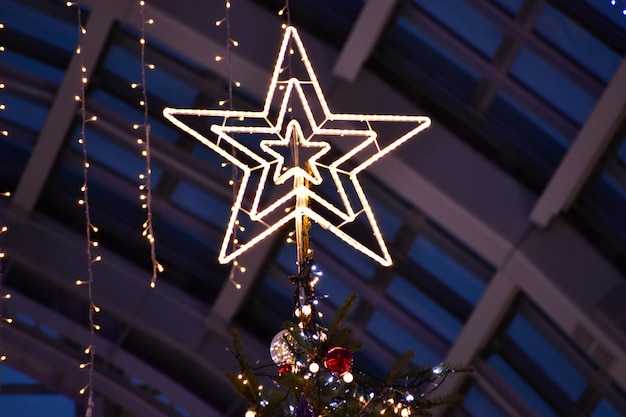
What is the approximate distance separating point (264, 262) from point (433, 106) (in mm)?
2518

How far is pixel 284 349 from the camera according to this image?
4641mm

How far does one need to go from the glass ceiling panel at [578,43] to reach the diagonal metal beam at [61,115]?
10.8 ft

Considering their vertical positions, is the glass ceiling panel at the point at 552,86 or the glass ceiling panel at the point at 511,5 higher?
the glass ceiling panel at the point at 511,5

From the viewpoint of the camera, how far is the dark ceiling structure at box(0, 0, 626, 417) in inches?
371

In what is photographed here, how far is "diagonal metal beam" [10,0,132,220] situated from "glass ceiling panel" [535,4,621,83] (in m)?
3.28

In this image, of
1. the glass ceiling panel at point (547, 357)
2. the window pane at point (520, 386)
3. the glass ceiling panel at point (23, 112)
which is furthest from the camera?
the glass ceiling panel at point (23, 112)

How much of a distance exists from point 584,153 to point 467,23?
1377 millimetres

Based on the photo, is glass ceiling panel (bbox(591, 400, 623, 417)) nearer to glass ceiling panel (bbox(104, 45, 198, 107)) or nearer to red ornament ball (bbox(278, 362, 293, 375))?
glass ceiling panel (bbox(104, 45, 198, 107))

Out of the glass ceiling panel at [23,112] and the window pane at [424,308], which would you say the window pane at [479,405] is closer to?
the window pane at [424,308]

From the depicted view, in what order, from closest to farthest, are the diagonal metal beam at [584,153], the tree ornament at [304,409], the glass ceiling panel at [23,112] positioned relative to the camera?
the tree ornament at [304,409]
the diagonal metal beam at [584,153]
the glass ceiling panel at [23,112]

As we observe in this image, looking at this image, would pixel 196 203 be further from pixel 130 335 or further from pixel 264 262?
pixel 130 335

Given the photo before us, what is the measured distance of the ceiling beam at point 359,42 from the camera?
9.57 meters

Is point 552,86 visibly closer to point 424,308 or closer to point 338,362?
point 424,308

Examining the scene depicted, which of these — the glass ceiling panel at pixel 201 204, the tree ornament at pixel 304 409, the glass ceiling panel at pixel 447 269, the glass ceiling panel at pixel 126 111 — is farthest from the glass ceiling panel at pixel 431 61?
the tree ornament at pixel 304 409
